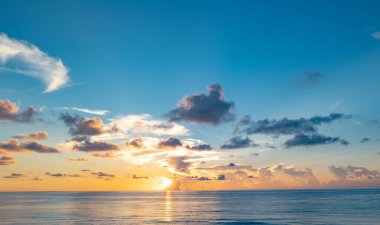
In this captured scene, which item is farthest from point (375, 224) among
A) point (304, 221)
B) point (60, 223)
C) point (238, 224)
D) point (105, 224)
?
point (60, 223)

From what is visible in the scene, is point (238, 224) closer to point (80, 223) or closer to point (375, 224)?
point (375, 224)

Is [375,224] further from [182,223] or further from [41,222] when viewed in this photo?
[41,222]

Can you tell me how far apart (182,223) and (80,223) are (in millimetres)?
33286

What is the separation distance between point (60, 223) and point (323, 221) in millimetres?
87057

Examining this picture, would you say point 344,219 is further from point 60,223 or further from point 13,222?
point 13,222

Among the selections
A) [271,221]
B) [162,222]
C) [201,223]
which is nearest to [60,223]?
[162,222]

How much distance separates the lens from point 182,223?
112m

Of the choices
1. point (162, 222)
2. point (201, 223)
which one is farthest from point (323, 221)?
point (162, 222)

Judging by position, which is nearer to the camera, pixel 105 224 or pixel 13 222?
pixel 105 224

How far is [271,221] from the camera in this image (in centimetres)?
11544

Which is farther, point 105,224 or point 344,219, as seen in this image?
point 344,219

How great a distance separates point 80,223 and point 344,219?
8855 cm

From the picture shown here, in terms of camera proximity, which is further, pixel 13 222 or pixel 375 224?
pixel 13 222

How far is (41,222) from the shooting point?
11631 cm
